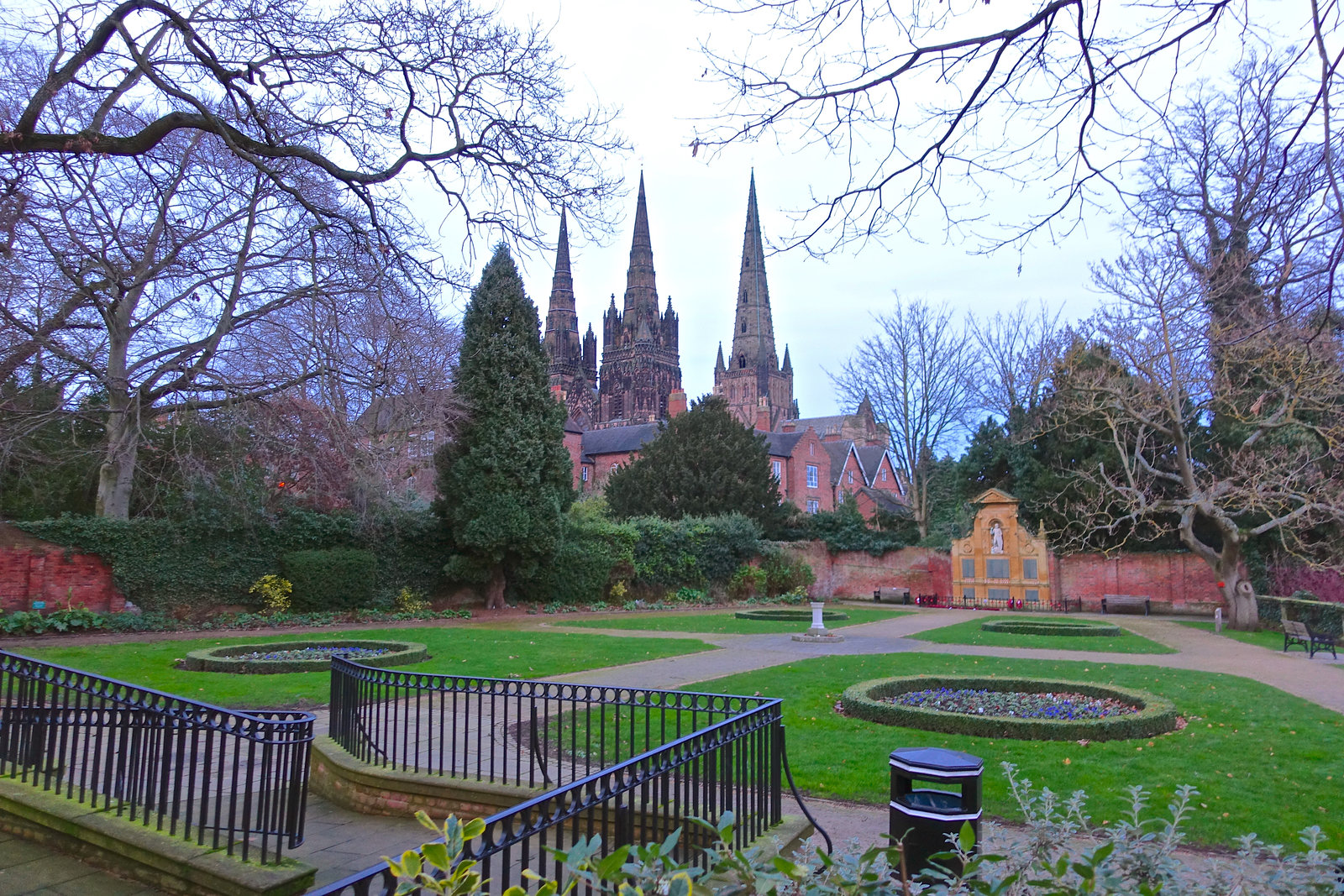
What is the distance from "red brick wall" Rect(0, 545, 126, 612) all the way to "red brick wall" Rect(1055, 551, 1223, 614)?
29974 millimetres

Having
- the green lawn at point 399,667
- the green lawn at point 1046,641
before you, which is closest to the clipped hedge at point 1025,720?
the green lawn at point 399,667

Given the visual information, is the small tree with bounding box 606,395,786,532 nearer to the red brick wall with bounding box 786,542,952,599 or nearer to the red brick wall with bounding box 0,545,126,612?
the red brick wall with bounding box 786,542,952,599

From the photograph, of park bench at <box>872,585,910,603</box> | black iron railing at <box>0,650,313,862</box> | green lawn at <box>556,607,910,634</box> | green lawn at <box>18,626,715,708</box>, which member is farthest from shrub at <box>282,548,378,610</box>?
park bench at <box>872,585,910,603</box>

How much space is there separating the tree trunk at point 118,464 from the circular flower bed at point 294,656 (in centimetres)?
569

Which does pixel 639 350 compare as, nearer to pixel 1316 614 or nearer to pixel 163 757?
pixel 1316 614

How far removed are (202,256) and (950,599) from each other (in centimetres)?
2909

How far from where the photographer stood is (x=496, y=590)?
2762 centimetres

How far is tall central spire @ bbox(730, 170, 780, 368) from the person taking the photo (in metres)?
102

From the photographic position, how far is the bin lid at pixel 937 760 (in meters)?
4.50

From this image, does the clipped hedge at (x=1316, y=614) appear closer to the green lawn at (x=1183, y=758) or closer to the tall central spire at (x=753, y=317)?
the green lawn at (x=1183, y=758)

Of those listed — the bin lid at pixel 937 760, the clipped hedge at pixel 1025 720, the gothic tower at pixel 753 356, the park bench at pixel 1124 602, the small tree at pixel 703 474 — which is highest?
the gothic tower at pixel 753 356

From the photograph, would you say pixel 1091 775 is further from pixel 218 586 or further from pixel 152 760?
pixel 218 586

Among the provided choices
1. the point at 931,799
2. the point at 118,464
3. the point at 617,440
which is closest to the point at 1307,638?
the point at 931,799

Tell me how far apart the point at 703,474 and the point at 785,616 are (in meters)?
14.8
